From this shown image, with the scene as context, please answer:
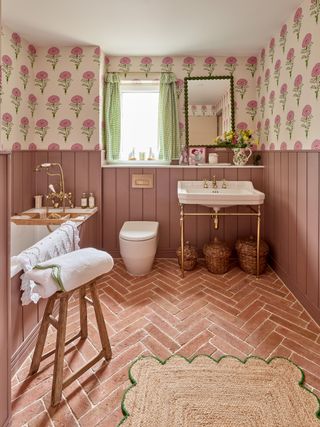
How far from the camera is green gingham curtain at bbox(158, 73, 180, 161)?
3.69 meters

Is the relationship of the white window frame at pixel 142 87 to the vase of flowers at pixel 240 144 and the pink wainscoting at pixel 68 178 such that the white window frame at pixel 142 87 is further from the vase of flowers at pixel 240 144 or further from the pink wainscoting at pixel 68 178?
the vase of flowers at pixel 240 144

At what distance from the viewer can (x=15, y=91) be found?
10.2 feet

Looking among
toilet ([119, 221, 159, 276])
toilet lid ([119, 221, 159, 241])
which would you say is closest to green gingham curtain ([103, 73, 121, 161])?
toilet lid ([119, 221, 159, 241])

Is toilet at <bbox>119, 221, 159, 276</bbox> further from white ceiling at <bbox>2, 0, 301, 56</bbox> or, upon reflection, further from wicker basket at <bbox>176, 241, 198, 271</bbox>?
white ceiling at <bbox>2, 0, 301, 56</bbox>

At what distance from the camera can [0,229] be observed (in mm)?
1287

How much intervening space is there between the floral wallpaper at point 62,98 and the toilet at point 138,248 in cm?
114

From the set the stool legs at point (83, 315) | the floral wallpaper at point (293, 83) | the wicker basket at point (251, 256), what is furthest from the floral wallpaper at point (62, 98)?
the stool legs at point (83, 315)

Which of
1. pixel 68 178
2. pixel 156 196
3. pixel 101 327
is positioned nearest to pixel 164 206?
pixel 156 196

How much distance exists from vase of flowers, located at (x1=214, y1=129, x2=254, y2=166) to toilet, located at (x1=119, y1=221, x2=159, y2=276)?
131 cm

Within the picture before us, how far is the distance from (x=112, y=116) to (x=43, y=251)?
224 cm

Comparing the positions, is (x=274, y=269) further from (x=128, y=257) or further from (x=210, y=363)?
(x=210, y=363)

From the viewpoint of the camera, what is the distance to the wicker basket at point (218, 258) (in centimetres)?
321

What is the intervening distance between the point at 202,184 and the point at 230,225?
1.93ft

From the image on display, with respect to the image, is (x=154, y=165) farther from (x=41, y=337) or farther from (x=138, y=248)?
(x=41, y=337)
